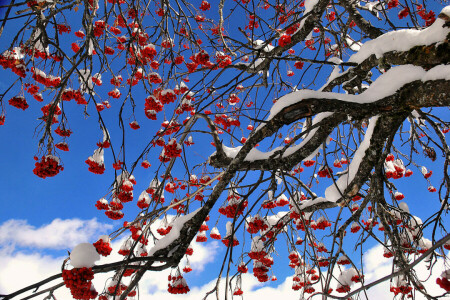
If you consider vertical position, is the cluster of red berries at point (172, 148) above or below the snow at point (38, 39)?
below

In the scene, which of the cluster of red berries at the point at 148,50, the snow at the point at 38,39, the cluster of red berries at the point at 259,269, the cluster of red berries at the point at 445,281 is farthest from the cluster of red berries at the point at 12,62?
the cluster of red berries at the point at 445,281

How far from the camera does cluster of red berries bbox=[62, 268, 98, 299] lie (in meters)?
1.43

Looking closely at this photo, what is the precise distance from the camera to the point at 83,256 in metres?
1.48

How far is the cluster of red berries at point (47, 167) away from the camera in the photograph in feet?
6.97

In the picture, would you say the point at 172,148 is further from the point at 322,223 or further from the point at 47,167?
the point at 322,223

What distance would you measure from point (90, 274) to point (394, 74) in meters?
2.09

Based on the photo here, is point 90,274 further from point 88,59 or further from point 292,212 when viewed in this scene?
point 292,212

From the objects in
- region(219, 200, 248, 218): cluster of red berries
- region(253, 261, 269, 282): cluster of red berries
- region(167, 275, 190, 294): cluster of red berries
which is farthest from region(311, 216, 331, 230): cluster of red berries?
region(167, 275, 190, 294): cluster of red berries

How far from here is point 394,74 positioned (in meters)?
1.67

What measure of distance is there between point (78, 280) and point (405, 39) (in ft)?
7.65

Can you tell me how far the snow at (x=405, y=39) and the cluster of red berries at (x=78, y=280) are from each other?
2228 mm

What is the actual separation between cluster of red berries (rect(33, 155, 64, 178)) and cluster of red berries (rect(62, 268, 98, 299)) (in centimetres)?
100

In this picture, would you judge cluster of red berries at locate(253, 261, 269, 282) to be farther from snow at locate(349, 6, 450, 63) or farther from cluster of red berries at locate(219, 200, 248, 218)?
snow at locate(349, 6, 450, 63)

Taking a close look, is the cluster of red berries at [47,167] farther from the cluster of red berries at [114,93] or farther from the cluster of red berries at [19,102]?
the cluster of red berries at [114,93]
